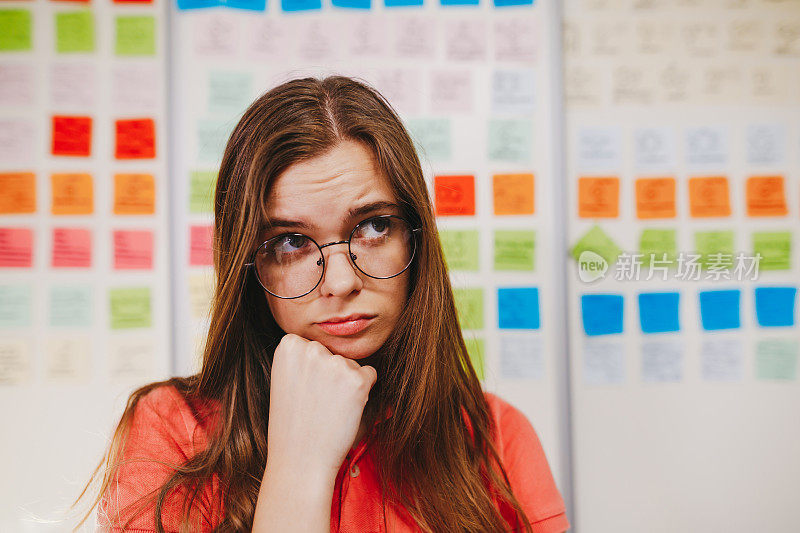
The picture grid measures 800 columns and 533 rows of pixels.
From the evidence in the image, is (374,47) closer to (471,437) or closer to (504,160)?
(504,160)

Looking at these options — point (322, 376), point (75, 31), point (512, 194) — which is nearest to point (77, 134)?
point (75, 31)

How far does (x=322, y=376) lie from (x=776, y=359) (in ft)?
4.11

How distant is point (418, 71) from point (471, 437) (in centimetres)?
90

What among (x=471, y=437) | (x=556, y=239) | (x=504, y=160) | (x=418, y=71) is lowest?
(x=471, y=437)

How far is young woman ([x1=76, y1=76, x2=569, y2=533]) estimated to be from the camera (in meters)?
0.84

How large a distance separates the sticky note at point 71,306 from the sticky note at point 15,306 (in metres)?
0.06

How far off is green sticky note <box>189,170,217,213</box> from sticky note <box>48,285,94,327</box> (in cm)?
34

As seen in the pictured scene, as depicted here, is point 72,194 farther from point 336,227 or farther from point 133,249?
point 336,227

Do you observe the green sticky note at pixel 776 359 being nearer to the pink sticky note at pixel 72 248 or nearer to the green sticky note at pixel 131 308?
the green sticky note at pixel 131 308

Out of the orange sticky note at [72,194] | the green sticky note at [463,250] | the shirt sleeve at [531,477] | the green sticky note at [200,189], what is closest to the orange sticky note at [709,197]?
the green sticky note at [463,250]

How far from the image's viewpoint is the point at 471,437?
3.46 feet

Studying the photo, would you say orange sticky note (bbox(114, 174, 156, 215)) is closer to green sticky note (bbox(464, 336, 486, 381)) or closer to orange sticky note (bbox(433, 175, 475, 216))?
orange sticky note (bbox(433, 175, 475, 216))

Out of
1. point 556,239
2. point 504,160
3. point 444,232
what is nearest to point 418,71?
point 504,160

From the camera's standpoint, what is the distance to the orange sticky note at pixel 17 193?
4.48 ft
